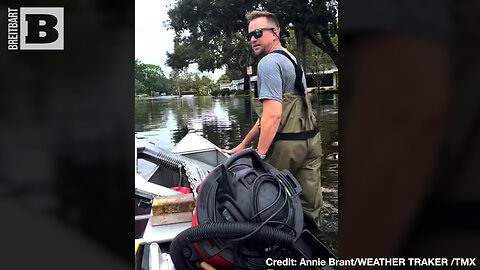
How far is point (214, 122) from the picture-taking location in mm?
1510

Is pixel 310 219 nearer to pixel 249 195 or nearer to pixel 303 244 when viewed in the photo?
pixel 303 244

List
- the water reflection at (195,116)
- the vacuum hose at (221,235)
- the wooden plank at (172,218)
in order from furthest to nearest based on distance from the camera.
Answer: the wooden plank at (172,218) → the water reflection at (195,116) → the vacuum hose at (221,235)

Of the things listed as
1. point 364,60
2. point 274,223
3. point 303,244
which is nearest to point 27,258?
point 274,223

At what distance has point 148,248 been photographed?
153 cm

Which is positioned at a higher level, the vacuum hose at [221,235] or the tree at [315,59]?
the tree at [315,59]

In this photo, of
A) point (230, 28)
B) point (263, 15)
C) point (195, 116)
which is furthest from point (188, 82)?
point (263, 15)

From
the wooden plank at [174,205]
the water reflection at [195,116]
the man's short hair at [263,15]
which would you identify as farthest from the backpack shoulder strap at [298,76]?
the wooden plank at [174,205]

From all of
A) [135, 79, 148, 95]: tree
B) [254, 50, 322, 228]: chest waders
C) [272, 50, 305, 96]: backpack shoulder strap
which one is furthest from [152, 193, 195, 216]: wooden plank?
[272, 50, 305, 96]: backpack shoulder strap

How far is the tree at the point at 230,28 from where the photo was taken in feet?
4.60

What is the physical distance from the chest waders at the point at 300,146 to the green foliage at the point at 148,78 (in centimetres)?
41

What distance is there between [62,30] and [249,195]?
40.3 inches

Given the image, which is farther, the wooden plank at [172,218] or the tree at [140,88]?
the wooden plank at [172,218]

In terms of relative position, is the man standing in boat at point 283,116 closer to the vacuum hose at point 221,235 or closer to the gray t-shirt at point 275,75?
the gray t-shirt at point 275,75

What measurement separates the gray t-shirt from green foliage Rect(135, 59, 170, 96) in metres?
0.41
